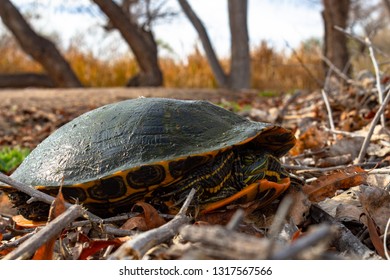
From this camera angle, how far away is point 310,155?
3.72 meters

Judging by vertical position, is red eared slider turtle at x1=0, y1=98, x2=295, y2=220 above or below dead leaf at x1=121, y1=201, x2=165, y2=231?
above

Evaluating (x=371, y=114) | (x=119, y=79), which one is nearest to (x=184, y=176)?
(x=371, y=114)

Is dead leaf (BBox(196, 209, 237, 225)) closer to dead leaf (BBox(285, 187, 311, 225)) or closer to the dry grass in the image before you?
dead leaf (BBox(285, 187, 311, 225))

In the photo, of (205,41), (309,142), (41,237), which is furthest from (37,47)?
(41,237)

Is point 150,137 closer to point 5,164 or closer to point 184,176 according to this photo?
point 184,176

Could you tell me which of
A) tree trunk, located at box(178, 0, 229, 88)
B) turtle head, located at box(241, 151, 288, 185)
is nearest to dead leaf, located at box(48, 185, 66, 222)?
turtle head, located at box(241, 151, 288, 185)

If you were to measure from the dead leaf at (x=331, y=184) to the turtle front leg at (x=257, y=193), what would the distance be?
0.22 metres

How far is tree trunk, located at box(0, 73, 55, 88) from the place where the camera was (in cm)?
1616

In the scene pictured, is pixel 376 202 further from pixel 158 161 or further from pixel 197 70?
pixel 197 70

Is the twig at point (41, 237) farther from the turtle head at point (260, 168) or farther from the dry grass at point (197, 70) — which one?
the dry grass at point (197, 70)

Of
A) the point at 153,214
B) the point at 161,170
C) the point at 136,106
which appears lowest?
the point at 153,214

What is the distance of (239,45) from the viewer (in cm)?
1373

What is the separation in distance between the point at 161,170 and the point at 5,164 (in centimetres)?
294

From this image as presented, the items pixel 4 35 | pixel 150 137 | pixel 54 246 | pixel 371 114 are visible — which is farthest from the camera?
pixel 4 35
